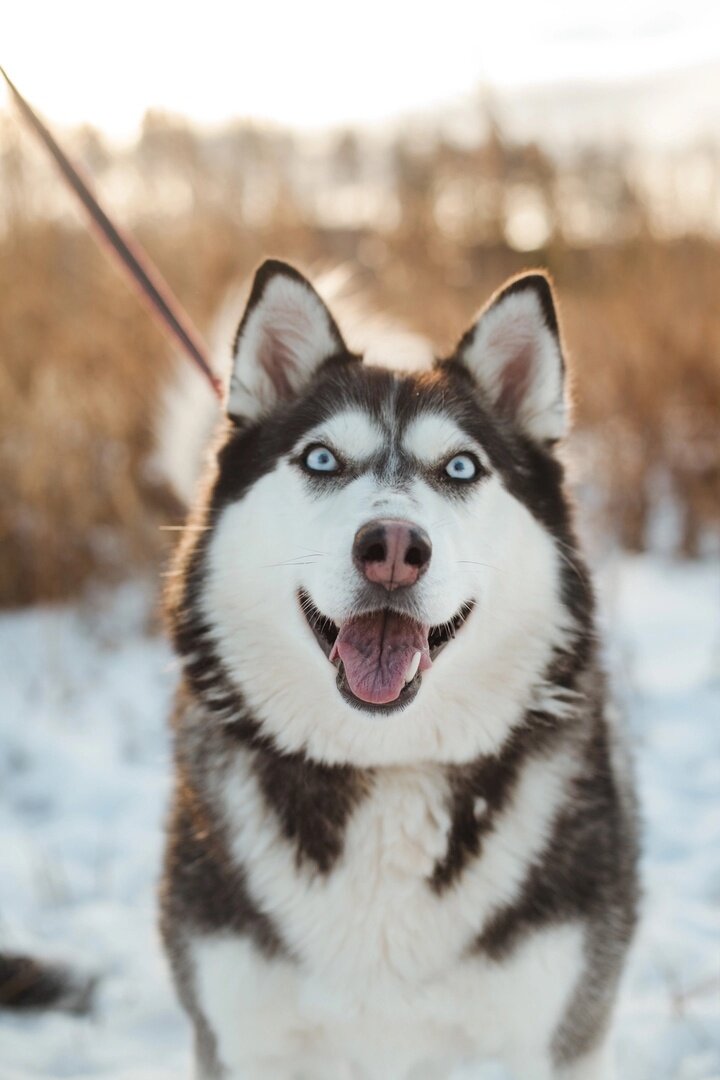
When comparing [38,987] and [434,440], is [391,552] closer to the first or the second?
[434,440]

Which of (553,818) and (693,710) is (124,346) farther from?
(553,818)

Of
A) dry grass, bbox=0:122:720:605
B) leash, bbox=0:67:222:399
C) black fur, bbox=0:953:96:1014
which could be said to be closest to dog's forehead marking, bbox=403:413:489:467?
leash, bbox=0:67:222:399

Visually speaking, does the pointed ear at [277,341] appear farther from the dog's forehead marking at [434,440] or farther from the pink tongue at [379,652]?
the pink tongue at [379,652]

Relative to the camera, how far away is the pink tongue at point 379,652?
173 centimetres

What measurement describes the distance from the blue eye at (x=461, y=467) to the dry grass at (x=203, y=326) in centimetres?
298

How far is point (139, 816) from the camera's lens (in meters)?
3.34

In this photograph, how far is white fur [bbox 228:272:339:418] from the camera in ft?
6.79

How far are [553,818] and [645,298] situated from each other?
419 cm

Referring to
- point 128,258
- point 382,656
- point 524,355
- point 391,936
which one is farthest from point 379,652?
point 128,258

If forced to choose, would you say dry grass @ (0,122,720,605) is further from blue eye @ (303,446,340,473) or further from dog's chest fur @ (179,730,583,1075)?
dog's chest fur @ (179,730,583,1075)

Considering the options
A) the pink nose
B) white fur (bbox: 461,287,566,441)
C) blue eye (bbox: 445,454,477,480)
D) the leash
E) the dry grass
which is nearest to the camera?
the pink nose

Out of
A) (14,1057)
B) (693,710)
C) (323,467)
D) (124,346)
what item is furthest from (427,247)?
(14,1057)

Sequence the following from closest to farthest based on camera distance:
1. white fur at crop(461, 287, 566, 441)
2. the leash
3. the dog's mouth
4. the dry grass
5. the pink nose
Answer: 1. the pink nose
2. the dog's mouth
3. white fur at crop(461, 287, 566, 441)
4. the leash
5. the dry grass

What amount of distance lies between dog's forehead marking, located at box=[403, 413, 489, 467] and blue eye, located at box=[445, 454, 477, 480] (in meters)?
0.02
